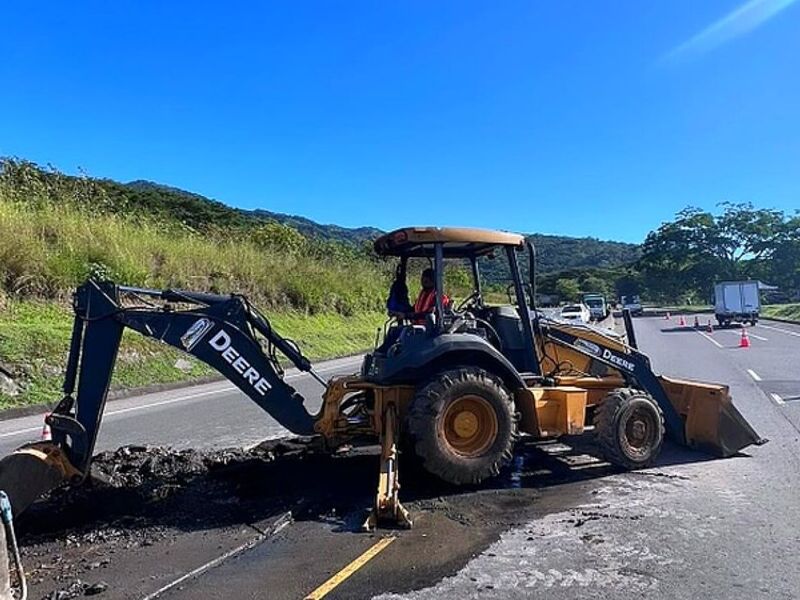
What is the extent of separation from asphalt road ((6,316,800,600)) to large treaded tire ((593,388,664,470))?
15cm

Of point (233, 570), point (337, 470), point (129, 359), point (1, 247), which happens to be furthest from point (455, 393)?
point (1, 247)

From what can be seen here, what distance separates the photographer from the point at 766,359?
21109 millimetres

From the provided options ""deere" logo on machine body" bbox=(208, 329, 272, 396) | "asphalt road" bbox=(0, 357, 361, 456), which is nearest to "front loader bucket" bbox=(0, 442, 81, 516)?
""deere" logo on machine body" bbox=(208, 329, 272, 396)

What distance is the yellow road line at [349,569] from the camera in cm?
448

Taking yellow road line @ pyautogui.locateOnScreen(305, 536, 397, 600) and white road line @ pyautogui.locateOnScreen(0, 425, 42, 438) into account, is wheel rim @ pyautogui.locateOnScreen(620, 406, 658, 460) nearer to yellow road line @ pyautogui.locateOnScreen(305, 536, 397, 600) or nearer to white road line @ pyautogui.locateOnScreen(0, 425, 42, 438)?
yellow road line @ pyautogui.locateOnScreen(305, 536, 397, 600)

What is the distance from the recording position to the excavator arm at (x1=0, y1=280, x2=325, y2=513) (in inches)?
229

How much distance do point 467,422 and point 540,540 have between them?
161cm

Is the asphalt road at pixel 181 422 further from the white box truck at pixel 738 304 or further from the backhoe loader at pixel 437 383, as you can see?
the white box truck at pixel 738 304

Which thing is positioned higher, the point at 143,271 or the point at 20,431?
the point at 143,271

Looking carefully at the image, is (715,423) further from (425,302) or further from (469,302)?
(425,302)

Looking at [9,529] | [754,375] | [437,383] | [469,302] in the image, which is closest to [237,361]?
[437,383]

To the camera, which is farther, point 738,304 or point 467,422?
point 738,304

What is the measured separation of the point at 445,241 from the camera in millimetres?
7211

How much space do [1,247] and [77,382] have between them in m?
13.8
